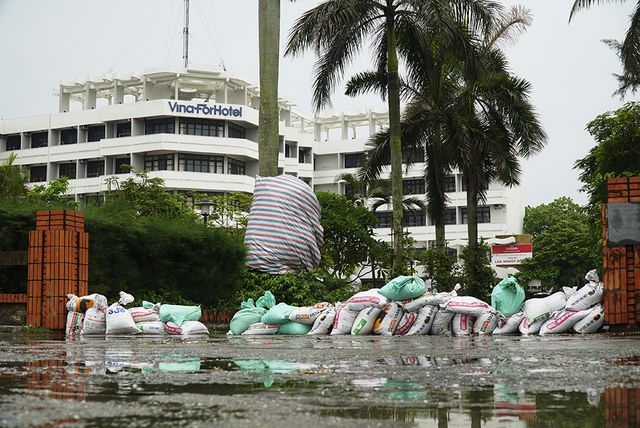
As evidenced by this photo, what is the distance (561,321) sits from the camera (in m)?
11.5

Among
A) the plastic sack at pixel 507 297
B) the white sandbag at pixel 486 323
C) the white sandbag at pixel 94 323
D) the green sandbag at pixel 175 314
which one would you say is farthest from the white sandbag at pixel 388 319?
the white sandbag at pixel 94 323

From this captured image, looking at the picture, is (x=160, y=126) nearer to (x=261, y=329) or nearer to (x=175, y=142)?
(x=175, y=142)

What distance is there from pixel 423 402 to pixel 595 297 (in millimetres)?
8927

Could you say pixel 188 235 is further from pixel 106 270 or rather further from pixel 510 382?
pixel 510 382

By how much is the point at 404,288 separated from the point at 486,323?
1.16 m

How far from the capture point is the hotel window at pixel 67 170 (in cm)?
7531

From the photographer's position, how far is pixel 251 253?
17.7m

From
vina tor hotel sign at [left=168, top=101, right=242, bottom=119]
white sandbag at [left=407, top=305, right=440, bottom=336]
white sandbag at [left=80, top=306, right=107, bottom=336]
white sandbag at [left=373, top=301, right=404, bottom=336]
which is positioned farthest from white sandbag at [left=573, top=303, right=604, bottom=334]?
vina tor hotel sign at [left=168, top=101, right=242, bottom=119]

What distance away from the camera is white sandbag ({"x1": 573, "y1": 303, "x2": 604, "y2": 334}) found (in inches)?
455

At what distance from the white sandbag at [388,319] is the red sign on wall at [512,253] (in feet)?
187

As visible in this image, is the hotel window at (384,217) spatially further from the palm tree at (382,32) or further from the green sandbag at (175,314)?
the green sandbag at (175,314)

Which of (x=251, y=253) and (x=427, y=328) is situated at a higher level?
(x=251, y=253)

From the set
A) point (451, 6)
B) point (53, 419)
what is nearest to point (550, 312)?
point (53, 419)

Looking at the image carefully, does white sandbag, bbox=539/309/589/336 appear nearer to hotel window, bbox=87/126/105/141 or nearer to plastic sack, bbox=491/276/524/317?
plastic sack, bbox=491/276/524/317
